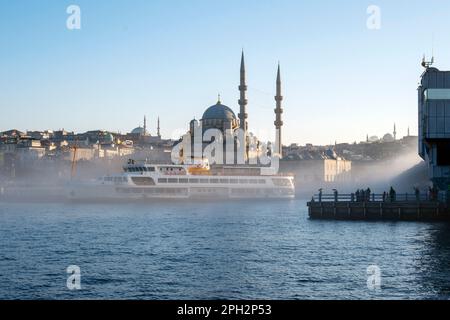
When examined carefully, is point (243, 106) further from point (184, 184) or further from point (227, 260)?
point (227, 260)

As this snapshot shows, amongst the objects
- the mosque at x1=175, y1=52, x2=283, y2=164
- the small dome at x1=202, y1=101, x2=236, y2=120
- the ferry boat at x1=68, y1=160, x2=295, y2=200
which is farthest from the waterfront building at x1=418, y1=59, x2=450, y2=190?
the small dome at x1=202, y1=101, x2=236, y2=120

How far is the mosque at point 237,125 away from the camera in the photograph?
494 ft

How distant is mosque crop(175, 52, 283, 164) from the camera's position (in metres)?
151

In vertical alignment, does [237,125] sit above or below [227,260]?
above

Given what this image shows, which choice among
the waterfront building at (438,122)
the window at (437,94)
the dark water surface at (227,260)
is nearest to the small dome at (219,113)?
the waterfront building at (438,122)

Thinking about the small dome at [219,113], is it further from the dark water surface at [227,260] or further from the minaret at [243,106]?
the dark water surface at [227,260]

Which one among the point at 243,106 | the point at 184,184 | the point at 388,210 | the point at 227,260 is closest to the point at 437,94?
the point at 388,210

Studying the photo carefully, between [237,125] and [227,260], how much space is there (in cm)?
12946

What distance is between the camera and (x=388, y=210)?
5381cm

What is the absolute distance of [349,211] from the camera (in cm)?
5553

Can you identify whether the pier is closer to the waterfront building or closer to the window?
the waterfront building

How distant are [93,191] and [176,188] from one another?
1272cm

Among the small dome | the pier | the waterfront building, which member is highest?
the small dome
